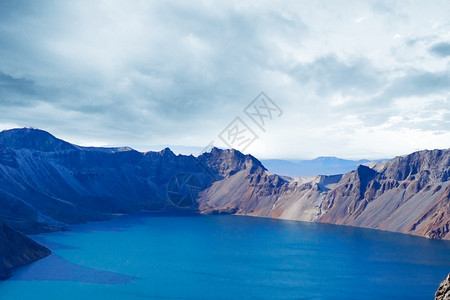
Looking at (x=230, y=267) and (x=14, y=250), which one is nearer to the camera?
(x=14, y=250)

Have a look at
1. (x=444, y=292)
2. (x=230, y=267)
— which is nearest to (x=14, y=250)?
(x=230, y=267)

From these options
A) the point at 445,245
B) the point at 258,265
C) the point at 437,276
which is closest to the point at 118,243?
the point at 258,265

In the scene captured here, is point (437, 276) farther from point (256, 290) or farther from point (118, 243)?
point (118, 243)

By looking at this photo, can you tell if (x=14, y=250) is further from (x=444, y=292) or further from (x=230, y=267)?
(x=444, y=292)

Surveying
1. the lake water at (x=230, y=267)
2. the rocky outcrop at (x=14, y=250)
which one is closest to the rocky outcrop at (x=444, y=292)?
the lake water at (x=230, y=267)

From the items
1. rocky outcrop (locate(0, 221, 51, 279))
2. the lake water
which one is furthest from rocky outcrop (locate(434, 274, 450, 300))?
rocky outcrop (locate(0, 221, 51, 279))

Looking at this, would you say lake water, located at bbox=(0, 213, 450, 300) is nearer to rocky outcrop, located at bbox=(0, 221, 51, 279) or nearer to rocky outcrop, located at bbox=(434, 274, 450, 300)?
rocky outcrop, located at bbox=(0, 221, 51, 279)
